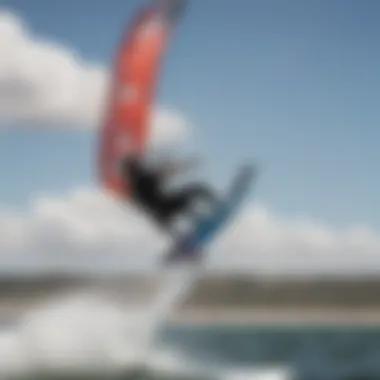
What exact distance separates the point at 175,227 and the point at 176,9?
7.18 ft

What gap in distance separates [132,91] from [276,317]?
381 inches

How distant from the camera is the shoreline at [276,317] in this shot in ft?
67.9

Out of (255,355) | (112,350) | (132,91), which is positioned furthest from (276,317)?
(132,91)

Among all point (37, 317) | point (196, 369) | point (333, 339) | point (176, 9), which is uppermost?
point (333, 339)

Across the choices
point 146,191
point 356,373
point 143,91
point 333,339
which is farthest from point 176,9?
point 333,339

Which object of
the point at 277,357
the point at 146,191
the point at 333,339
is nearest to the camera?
the point at 146,191

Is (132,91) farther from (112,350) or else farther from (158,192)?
(112,350)

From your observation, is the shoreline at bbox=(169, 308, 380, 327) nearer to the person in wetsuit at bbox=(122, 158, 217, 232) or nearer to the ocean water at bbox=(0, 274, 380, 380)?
the ocean water at bbox=(0, 274, 380, 380)

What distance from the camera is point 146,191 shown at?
43.9 feet

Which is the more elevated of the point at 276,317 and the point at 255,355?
the point at 276,317

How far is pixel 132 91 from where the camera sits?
13828 millimetres

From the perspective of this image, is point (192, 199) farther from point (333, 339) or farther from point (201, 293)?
point (333, 339)

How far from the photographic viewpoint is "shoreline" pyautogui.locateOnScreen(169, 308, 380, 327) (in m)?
20.7

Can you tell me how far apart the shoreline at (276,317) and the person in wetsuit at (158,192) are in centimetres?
682
